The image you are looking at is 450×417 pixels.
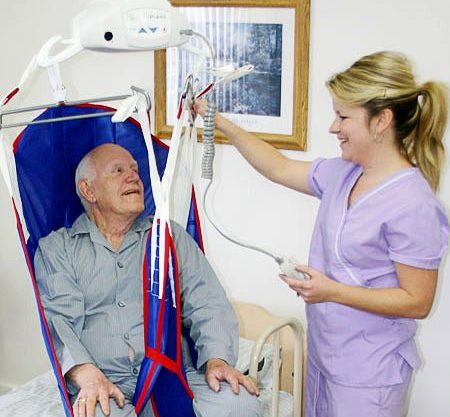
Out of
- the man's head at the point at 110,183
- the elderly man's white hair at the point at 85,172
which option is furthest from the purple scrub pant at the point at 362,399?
the elderly man's white hair at the point at 85,172

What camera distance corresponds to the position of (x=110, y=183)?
1.94m

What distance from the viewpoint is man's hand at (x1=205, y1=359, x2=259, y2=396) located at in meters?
1.74

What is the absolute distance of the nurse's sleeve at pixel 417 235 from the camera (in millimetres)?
1704

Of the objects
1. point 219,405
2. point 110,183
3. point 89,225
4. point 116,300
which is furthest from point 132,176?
point 219,405

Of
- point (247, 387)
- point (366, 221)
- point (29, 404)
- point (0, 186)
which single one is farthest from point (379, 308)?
point (0, 186)

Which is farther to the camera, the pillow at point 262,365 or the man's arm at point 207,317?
the pillow at point 262,365

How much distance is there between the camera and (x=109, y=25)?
57.6 inches

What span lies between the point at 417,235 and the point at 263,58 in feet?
3.08

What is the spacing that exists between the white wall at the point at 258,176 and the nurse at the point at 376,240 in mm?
433

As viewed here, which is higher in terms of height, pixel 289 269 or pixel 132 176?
pixel 132 176

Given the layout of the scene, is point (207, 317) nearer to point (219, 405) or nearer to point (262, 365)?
point (219, 405)

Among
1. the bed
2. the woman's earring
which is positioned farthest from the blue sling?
the woman's earring

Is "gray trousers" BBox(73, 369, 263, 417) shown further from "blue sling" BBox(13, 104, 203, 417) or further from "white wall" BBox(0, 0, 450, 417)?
"white wall" BBox(0, 0, 450, 417)

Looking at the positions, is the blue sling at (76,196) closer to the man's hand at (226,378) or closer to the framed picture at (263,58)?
→ the man's hand at (226,378)
